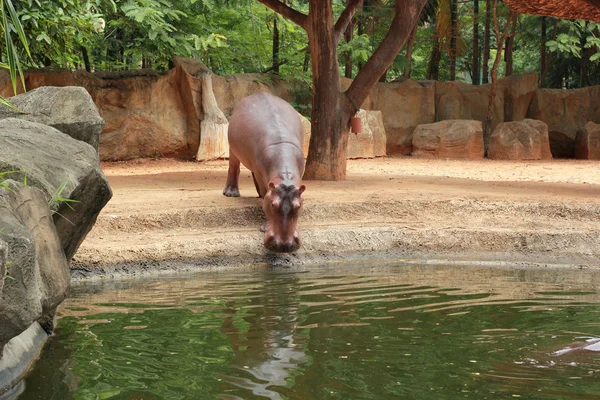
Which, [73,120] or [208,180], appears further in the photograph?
[208,180]

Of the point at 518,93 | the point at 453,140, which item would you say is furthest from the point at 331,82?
the point at 518,93

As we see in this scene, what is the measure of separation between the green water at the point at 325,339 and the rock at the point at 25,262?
0.44 metres

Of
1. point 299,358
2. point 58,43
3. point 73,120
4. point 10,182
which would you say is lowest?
point 299,358

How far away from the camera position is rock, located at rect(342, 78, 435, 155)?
1878 cm

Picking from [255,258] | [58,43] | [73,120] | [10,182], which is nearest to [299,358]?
[10,182]

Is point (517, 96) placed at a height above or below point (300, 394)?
above

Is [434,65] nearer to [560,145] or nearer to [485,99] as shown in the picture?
[485,99]

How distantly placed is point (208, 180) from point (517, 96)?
33.6ft

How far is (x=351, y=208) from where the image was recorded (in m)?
8.81

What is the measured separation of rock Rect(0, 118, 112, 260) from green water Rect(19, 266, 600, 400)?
2.23ft

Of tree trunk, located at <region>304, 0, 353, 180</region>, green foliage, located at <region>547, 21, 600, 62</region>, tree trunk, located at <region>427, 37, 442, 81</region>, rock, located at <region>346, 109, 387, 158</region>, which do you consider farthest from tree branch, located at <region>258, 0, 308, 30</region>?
tree trunk, located at <region>427, 37, 442, 81</region>

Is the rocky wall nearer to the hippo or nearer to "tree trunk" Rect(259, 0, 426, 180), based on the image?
"tree trunk" Rect(259, 0, 426, 180)

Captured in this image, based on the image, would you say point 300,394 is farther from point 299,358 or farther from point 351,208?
point 351,208

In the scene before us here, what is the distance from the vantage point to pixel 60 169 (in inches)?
179
